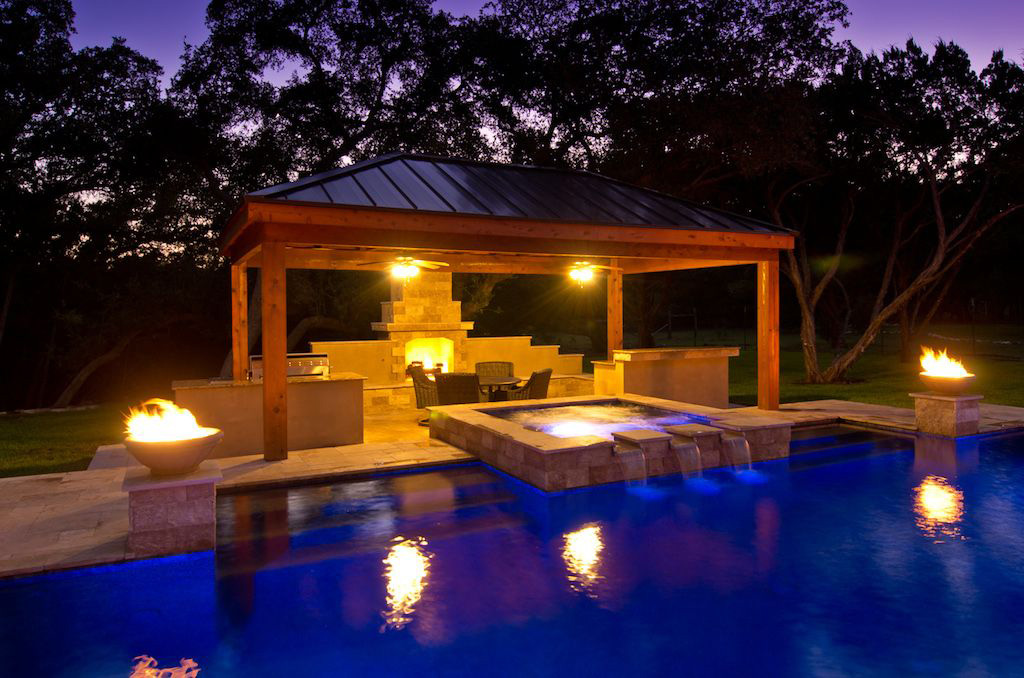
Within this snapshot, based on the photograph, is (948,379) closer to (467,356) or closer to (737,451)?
(737,451)

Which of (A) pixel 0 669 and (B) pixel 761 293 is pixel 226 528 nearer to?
(A) pixel 0 669

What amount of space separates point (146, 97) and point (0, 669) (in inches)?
723

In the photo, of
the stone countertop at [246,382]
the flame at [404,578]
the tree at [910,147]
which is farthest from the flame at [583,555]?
the tree at [910,147]

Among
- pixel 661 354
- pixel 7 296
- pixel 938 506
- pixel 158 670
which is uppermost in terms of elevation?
pixel 7 296

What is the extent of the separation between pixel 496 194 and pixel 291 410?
449 centimetres

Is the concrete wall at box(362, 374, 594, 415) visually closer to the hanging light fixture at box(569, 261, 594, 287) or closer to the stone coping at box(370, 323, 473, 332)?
the stone coping at box(370, 323, 473, 332)

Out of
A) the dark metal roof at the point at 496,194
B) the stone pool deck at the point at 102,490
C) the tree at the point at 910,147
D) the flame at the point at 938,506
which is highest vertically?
the tree at the point at 910,147

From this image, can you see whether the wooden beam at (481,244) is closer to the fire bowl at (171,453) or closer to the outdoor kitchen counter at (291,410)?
the outdoor kitchen counter at (291,410)

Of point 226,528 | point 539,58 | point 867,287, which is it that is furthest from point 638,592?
point 867,287

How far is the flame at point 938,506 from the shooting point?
6555 mm

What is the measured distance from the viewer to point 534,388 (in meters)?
12.2

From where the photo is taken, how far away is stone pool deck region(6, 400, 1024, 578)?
5.64 metres

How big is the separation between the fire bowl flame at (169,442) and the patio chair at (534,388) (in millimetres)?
6687

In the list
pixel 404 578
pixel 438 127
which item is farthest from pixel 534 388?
pixel 438 127
